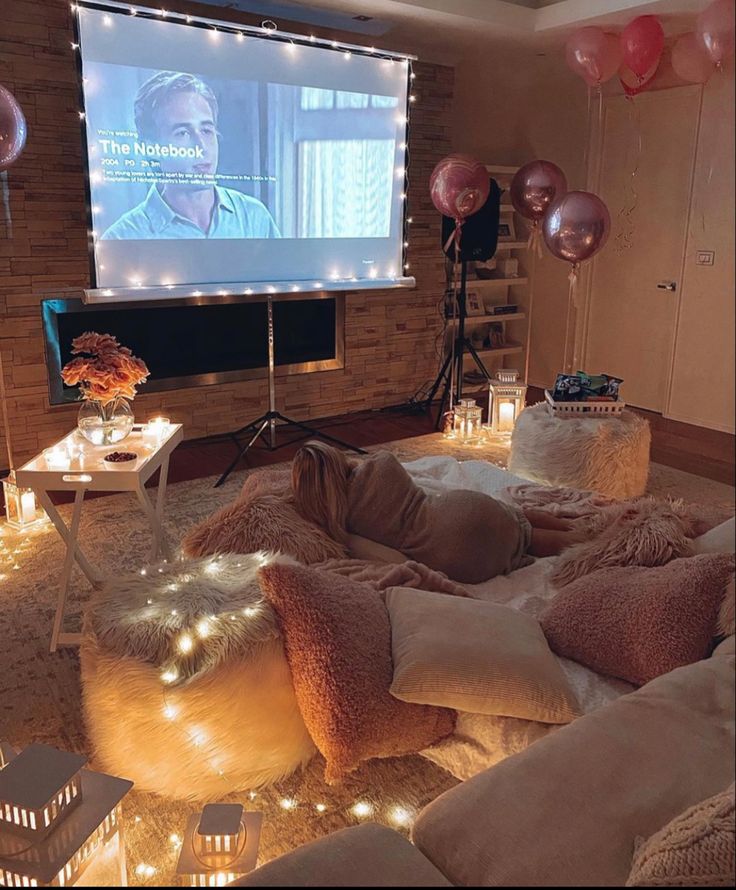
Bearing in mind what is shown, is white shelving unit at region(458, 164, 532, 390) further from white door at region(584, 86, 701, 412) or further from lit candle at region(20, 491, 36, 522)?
lit candle at region(20, 491, 36, 522)

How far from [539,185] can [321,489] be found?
2979 millimetres

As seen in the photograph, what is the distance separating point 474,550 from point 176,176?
9.07 feet

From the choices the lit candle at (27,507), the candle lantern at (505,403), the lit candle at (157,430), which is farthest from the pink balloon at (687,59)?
the lit candle at (27,507)

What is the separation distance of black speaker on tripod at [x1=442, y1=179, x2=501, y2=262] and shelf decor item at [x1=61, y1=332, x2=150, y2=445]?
2.99 metres

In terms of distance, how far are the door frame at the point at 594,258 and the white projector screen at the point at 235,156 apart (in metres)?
1.60

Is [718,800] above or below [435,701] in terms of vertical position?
above

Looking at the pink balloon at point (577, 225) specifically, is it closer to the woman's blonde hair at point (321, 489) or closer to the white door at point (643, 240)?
the white door at point (643, 240)

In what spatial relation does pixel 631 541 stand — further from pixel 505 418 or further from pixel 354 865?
pixel 505 418

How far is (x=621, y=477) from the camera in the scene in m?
3.55

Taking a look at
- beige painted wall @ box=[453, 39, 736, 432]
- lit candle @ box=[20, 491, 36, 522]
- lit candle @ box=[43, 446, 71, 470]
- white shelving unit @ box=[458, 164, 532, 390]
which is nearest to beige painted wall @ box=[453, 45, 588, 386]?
beige painted wall @ box=[453, 39, 736, 432]

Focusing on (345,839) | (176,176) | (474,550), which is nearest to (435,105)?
(176,176)

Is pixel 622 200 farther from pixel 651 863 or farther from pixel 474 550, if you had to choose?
pixel 651 863

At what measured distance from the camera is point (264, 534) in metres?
2.10

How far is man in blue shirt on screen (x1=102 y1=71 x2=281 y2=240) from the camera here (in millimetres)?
3768
